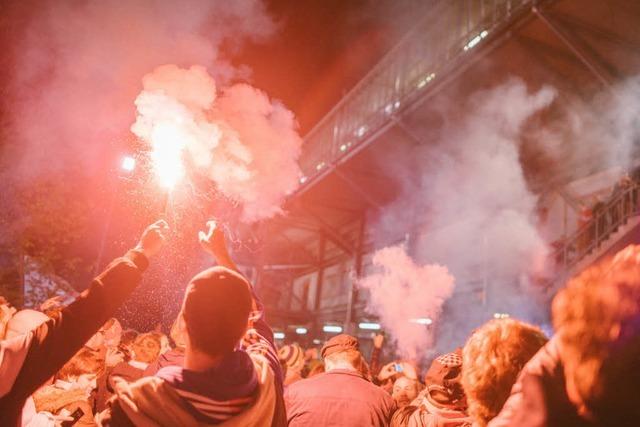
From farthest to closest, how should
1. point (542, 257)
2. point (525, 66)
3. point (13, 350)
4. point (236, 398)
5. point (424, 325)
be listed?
point (424, 325)
point (542, 257)
point (525, 66)
point (236, 398)
point (13, 350)

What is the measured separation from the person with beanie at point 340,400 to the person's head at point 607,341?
2.11 m

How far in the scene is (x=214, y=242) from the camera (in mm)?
2252

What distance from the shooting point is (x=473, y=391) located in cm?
183

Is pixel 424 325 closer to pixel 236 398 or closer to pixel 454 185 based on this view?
pixel 454 185

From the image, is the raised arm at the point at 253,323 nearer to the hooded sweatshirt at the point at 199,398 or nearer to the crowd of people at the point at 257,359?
the crowd of people at the point at 257,359

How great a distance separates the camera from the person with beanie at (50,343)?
1.54m

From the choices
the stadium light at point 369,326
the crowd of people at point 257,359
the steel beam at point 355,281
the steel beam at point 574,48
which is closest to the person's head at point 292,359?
the crowd of people at point 257,359

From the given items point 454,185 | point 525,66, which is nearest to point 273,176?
point 454,185

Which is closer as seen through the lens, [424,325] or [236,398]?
[236,398]

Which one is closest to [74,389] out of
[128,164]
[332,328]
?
[128,164]

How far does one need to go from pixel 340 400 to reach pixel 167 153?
2497mm

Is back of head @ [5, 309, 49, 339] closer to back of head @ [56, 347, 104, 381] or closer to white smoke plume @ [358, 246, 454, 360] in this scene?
back of head @ [56, 347, 104, 381]

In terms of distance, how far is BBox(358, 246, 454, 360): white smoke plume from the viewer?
13.0m

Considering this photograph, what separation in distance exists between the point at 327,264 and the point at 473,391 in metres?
18.4
